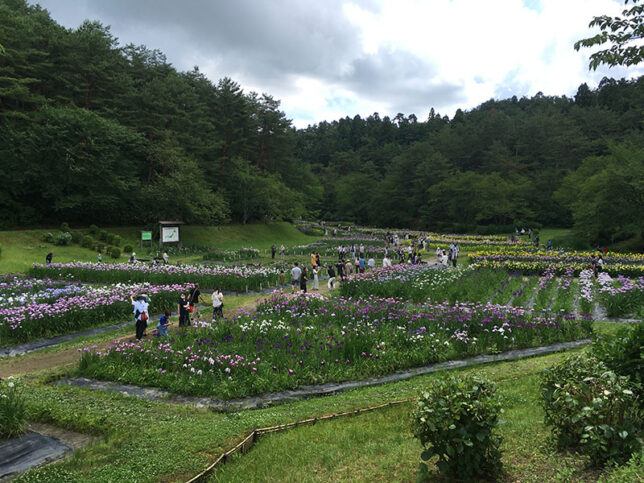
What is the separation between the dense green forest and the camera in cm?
3425

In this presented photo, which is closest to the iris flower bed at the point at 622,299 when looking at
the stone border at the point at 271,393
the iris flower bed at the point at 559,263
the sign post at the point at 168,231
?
the stone border at the point at 271,393

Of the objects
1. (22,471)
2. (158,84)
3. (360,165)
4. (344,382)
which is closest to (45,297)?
(22,471)

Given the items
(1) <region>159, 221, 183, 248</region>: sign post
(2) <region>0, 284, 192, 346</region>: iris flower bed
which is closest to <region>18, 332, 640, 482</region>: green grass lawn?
(2) <region>0, 284, 192, 346</region>: iris flower bed

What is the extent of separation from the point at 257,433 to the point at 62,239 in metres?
32.8

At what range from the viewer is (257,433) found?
19.1 ft

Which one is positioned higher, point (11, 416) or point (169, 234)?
point (169, 234)

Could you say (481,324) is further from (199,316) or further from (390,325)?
(199,316)

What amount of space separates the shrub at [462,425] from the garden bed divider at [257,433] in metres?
2.63

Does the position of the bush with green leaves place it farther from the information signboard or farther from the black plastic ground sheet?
the information signboard

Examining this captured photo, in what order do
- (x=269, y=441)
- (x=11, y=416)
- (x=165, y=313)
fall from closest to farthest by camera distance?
(x=269, y=441) < (x=11, y=416) < (x=165, y=313)

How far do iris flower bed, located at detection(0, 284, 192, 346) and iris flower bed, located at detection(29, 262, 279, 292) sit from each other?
10.5ft

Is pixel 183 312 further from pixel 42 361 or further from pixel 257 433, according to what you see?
pixel 257 433

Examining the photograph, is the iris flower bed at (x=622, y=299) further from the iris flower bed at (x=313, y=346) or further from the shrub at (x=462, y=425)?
the shrub at (x=462, y=425)

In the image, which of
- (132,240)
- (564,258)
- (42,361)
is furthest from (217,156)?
(42,361)
